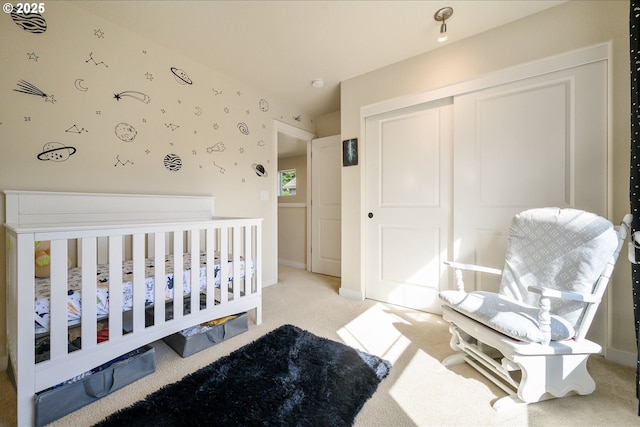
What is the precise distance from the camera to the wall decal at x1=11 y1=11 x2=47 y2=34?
1548mm

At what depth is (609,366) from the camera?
150cm

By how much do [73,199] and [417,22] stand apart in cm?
274

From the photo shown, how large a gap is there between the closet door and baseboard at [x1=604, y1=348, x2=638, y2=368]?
2.15ft

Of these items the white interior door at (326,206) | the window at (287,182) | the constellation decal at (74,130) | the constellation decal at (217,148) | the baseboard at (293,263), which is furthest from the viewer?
the window at (287,182)

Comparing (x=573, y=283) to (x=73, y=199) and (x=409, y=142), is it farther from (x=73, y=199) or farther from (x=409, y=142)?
(x=73, y=199)

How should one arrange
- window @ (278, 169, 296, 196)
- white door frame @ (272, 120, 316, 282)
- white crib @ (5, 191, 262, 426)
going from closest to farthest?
white crib @ (5, 191, 262, 426)
white door frame @ (272, 120, 316, 282)
window @ (278, 169, 296, 196)

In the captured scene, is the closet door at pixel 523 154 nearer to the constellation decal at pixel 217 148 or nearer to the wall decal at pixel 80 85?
the constellation decal at pixel 217 148

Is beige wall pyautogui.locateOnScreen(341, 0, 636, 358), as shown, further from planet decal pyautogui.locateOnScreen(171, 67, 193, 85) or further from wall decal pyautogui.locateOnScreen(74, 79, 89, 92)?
wall decal pyautogui.locateOnScreen(74, 79, 89, 92)

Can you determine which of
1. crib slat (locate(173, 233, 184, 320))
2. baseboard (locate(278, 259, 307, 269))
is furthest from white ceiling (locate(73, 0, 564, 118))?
baseboard (locate(278, 259, 307, 269))

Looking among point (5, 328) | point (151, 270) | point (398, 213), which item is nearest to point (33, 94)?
point (151, 270)

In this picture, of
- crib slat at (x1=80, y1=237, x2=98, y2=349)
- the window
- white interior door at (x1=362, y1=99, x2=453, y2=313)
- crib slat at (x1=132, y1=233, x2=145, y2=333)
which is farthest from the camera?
the window

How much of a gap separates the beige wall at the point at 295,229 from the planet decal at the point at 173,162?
2.05m

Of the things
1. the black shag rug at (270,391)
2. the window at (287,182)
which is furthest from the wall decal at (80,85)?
the window at (287,182)

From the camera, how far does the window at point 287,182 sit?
4824mm
